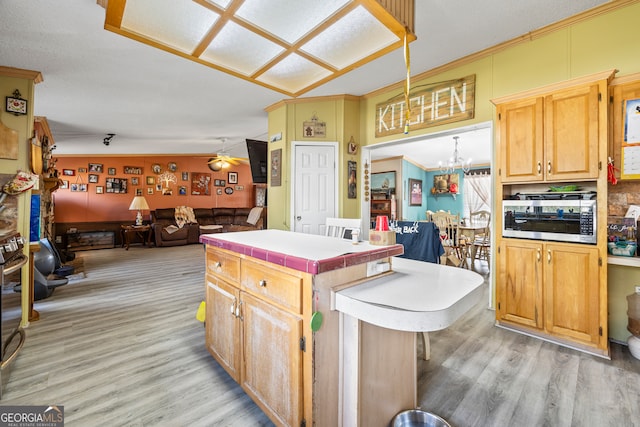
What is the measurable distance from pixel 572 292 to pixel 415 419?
177cm

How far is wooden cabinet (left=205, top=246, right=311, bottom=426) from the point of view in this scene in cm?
128

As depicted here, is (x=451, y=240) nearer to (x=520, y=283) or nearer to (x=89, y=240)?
(x=520, y=283)

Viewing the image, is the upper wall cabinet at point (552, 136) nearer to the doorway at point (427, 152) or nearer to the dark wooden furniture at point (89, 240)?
the doorway at point (427, 152)

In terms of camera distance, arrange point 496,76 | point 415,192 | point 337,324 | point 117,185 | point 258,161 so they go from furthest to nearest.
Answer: point 415,192
point 117,185
point 258,161
point 496,76
point 337,324

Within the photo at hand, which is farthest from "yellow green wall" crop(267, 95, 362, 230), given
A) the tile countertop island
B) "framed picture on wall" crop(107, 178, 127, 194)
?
"framed picture on wall" crop(107, 178, 127, 194)

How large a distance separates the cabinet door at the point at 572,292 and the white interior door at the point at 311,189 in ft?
8.52

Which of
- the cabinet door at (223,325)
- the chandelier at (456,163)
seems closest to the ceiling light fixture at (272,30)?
the cabinet door at (223,325)

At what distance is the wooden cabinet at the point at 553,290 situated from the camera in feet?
7.13

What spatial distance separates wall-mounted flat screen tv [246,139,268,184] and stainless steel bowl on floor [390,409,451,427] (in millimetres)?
4185

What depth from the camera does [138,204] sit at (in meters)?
7.22

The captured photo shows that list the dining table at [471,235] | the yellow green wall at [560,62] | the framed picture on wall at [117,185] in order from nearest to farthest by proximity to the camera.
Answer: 1. the yellow green wall at [560,62]
2. the dining table at [471,235]
3. the framed picture on wall at [117,185]

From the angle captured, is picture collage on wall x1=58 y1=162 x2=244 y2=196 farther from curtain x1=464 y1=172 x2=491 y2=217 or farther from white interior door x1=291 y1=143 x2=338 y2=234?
curtain x1=464 y1=172 x2=491 y2=217

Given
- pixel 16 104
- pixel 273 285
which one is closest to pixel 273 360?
pixel 273 285

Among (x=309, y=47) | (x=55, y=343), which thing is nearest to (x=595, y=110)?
(x=309, y=47)
